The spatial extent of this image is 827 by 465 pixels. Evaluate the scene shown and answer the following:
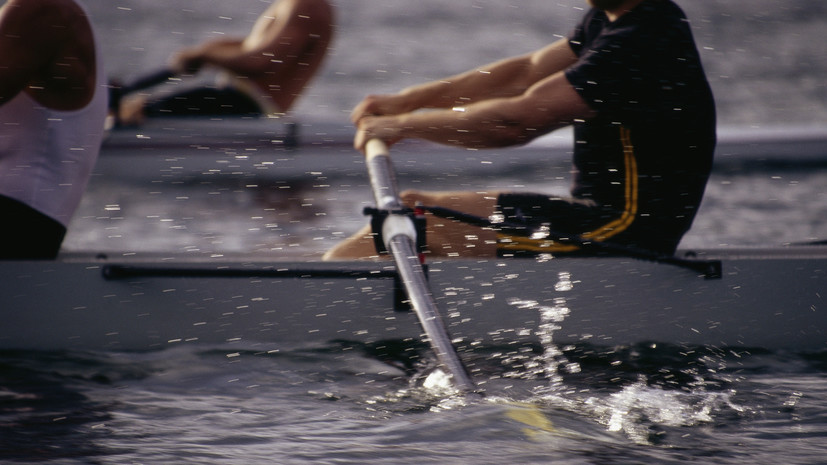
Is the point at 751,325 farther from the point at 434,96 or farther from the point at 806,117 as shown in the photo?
the point at 806,117

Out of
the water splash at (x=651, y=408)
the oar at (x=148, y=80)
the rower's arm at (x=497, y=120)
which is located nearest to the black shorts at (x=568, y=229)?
the rower's arm at (x=497, y=120)

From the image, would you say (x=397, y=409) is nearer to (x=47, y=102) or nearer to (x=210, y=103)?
(x=47, y=102)

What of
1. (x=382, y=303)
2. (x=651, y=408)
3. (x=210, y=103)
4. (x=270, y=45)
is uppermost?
(x=270, y=45)

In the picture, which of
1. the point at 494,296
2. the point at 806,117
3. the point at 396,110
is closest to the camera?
the point at 494,296

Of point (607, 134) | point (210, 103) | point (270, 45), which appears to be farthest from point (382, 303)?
point (210, 103)

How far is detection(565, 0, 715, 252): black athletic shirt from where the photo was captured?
2.59 m

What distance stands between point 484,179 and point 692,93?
425 cm

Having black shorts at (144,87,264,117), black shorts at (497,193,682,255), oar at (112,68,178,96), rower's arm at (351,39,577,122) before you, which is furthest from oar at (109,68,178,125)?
black shorts at (497,193,682,255)

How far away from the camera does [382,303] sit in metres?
2.74

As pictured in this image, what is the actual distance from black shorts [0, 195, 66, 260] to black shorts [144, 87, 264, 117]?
10.4 ft

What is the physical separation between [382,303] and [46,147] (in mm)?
1045

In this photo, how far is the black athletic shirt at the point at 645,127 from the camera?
2586 millimetres

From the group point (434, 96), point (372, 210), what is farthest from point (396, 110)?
point (372, 210)

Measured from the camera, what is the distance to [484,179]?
689cm
